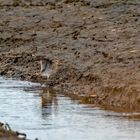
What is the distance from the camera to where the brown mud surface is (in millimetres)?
13250

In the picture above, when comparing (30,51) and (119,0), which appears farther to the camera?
(119,0)

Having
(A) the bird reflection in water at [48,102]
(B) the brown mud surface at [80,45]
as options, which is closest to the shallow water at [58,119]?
(A) the bird reflection in water at [48,102]

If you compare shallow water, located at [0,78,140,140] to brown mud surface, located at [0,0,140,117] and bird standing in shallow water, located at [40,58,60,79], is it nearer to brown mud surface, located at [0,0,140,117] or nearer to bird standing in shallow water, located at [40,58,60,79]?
brown mud surface, located at [0,0,140,117]

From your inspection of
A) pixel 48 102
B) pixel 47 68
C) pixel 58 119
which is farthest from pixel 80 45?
pixel 58 119

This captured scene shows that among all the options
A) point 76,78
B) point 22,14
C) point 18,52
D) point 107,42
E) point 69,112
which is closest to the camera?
point 69,112

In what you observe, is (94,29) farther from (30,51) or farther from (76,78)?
A: (76,78)

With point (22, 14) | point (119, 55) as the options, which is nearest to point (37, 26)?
point (22, 14)

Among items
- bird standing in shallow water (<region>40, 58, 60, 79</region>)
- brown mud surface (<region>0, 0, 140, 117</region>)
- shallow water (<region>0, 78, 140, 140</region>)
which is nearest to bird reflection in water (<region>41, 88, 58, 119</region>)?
shallow water (<region>0, 78, 140, 140</region>)

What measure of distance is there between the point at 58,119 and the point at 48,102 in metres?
1.65

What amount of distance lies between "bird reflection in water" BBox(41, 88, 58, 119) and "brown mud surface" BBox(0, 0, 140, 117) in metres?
0.26

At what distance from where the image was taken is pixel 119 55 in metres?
14.9

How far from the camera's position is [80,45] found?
16.6 metres

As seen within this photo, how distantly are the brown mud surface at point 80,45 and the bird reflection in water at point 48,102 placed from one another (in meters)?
0.26

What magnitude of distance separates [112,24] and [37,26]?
7.32 feet
